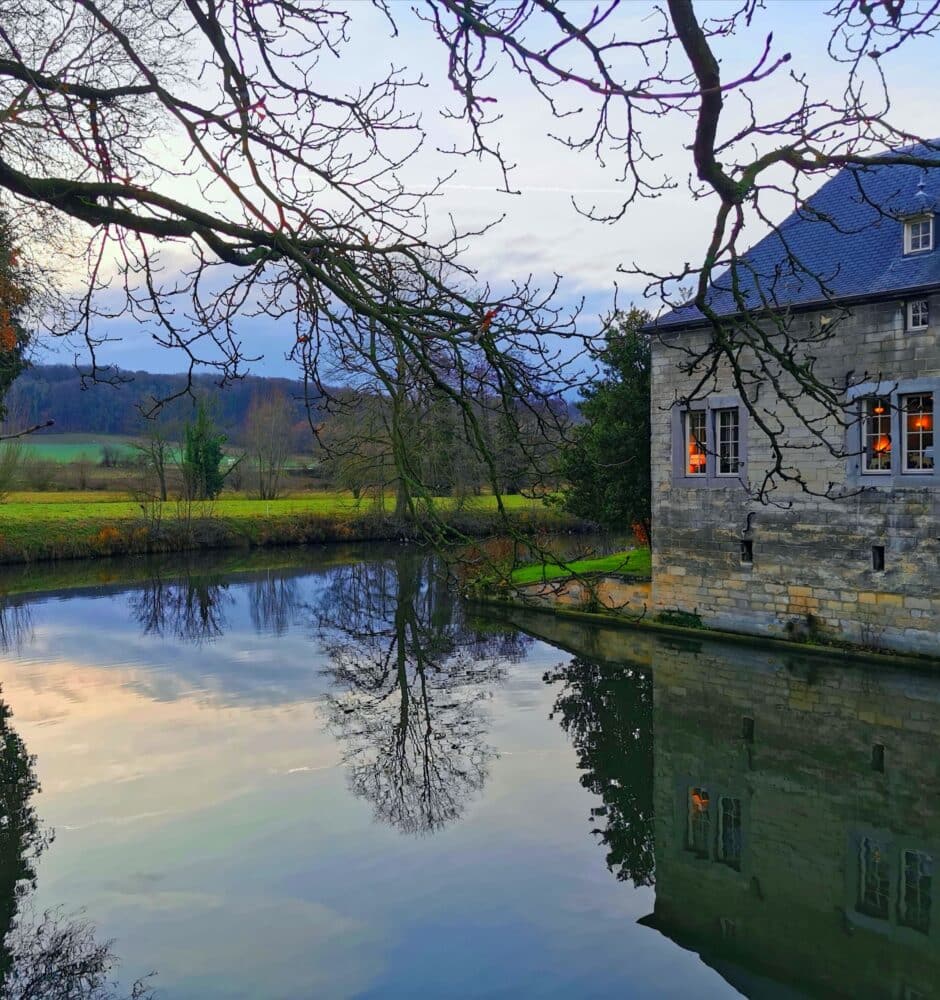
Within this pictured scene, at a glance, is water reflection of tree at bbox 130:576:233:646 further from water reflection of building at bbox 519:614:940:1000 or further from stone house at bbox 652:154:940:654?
water reflection of building at bbox 519:614:940:1000

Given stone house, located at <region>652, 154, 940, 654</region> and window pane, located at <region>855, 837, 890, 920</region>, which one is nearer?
window pane, located at <region>855, 837, 890, 920</region>

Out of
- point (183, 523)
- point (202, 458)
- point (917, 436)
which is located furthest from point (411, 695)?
point (202, 458)

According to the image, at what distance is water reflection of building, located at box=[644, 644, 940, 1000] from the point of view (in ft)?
19.5

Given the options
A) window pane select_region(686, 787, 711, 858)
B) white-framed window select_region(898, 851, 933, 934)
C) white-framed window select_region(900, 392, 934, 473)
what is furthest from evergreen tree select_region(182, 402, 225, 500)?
white-framed window select_region(898, 851, 933, 934)

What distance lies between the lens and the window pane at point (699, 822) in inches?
301

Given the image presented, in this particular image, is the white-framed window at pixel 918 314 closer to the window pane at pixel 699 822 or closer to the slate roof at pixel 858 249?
the slate roof at pixel 858 249

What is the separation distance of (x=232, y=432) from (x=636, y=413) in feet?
Answer: 132

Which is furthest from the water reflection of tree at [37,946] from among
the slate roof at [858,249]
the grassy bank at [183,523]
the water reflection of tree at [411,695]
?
the grassy bank at [183,523]

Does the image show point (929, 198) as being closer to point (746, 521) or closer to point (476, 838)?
point (746, 521)

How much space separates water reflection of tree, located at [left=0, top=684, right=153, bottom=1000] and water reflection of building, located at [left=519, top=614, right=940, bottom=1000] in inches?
135

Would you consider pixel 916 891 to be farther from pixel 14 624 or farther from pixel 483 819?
pixel 14 624

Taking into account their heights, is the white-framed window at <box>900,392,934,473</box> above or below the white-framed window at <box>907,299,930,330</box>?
below

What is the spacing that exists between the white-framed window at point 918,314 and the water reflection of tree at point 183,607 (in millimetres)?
11324

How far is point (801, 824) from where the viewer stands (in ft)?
25.9
